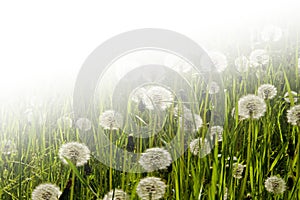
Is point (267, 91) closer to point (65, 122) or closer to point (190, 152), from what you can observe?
point (190, 152)

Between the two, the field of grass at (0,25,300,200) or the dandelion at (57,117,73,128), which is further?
the dandelion at (57,117,73,128)

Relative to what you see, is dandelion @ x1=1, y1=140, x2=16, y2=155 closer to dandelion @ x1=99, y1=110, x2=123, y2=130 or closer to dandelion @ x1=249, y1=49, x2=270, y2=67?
dandelion @ x1=99, y1=110, x2=123, y2=130

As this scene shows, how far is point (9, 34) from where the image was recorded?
1367 millimetres

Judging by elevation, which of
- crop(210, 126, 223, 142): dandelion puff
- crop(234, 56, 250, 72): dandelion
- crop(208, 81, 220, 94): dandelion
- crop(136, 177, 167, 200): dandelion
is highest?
crop(234, 56, 250, 72): dandelion

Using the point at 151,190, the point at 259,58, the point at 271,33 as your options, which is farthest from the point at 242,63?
the point at 151,190

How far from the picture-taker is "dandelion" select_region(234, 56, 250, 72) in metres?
1.44

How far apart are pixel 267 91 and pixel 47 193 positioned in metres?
0.68

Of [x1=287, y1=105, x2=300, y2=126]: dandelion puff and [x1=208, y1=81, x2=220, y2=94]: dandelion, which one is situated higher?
[x1=208, y1=81, x2=220, y2=94]: dandelion

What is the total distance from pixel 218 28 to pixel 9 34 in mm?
612

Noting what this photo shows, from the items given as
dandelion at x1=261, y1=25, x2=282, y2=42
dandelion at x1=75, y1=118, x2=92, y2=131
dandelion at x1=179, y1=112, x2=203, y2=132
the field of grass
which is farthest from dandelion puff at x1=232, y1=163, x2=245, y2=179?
dandelion at x1=261, y1=25, x2=282, y2=42

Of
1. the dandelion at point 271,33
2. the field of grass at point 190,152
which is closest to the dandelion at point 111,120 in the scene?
the field of grass at point 190,152

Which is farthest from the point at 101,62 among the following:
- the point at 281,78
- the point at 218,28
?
the point at 281,78

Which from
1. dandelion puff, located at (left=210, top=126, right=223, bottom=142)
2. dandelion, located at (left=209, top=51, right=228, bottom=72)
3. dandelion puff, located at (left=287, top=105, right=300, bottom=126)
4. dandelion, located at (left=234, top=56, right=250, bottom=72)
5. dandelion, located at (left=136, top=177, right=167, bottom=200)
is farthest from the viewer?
dandelion, located at (left=234, top=56, right=250, bottom=72)

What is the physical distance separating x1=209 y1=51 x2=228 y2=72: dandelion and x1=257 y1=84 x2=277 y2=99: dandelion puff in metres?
0.12
